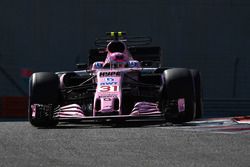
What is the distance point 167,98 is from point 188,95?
1.34ft

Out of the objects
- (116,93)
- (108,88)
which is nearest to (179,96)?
(116,93)

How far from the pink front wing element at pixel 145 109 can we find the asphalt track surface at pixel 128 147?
0.51 metres

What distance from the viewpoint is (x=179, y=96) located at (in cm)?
1427

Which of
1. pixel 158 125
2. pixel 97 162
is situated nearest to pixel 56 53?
pixel 158 125

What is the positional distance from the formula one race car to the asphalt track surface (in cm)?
59

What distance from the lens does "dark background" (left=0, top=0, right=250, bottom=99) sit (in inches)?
1059

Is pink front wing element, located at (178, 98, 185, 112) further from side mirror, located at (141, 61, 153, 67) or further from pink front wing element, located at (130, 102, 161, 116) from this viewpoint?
side mirror, located at (141, 61, 153, 67)

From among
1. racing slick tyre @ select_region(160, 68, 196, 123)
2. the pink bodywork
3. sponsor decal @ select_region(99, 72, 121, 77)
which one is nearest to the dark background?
the pink bodywork

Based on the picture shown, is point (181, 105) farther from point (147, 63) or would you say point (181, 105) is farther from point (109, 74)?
point (147, 63)

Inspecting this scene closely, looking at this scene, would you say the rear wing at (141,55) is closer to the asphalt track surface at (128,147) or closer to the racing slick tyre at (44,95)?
the racing slick tyre at (44,95)

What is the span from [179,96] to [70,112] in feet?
6.25

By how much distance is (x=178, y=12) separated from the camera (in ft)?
89.8

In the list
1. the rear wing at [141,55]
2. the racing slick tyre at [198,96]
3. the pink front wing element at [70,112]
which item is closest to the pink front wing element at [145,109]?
the pink front wing element at [70,112]

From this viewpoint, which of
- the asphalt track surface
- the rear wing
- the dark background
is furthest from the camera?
the dark background
